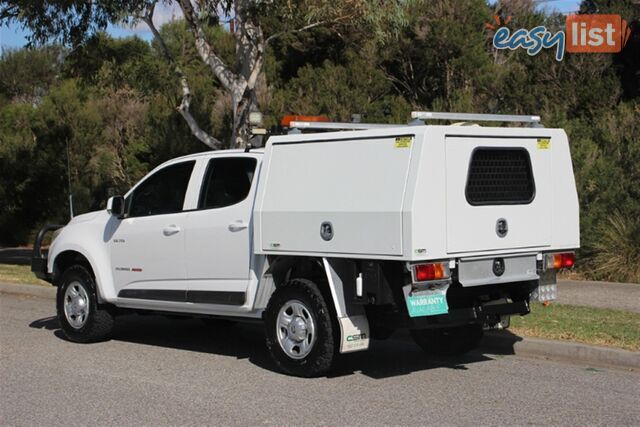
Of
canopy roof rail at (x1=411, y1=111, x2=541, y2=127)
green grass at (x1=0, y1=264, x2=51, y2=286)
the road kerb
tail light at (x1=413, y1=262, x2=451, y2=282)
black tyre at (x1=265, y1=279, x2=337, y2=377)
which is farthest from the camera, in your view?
green grass at (x1=0, y1=264, x2=51, y2=286)

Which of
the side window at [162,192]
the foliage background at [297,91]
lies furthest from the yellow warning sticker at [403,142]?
the foliage background at [297,91]

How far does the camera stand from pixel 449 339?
8.95 meters

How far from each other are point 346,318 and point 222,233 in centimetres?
172

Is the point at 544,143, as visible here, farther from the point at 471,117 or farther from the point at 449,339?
the point at 449,339

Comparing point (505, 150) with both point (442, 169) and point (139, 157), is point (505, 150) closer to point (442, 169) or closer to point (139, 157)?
point (442, 169)

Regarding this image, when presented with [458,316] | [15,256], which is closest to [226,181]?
[458,316]

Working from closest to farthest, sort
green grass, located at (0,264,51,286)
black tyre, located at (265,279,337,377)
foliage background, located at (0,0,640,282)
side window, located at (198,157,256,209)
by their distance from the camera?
1. black tyre, located at (265,279,337,377)
2. side window, located at (198,157,256,209)
3. green grass, located at (0,264,51,286)
4. foliage background, located at (0,0,640,282)

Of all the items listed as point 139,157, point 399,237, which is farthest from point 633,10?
point 399,237

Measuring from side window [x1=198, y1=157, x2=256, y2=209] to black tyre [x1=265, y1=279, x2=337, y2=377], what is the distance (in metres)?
1.18

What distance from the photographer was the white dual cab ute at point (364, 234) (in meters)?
7.16

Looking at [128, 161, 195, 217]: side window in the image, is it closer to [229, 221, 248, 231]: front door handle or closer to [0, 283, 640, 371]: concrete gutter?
[229, 221, 248, 231]: front door handle

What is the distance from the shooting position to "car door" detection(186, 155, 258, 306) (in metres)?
8.49

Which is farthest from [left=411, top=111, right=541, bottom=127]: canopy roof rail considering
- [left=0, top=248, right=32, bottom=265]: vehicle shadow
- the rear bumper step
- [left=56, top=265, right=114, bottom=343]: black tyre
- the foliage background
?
[left=0, top=248, right=32, bottom=265]: vehicle shadow

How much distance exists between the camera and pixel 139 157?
2717 centimetres
